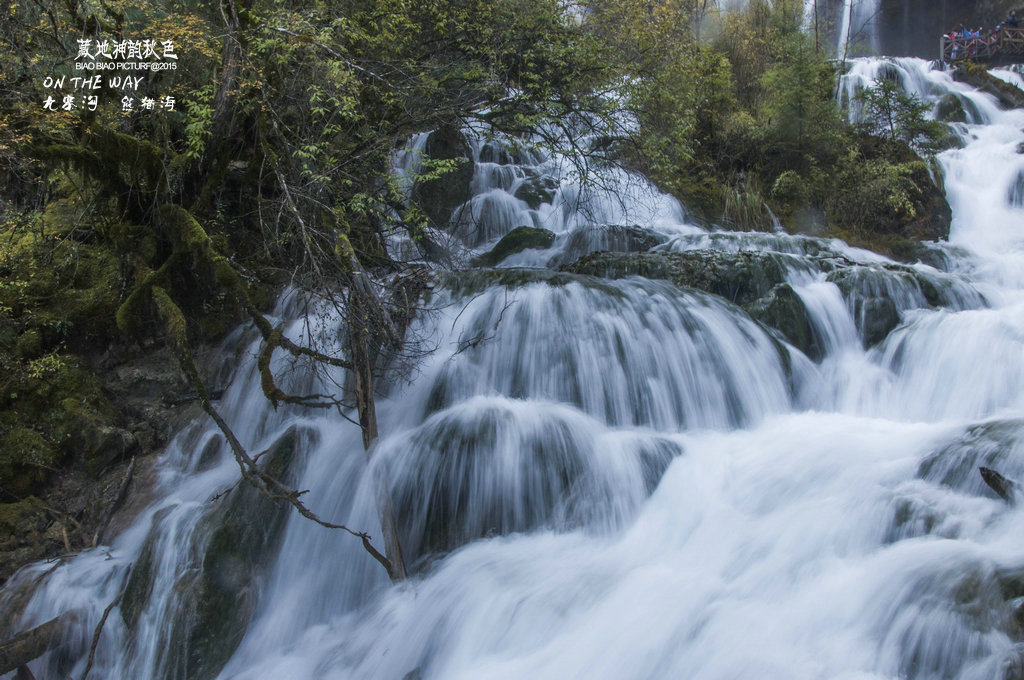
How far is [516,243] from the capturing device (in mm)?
9141

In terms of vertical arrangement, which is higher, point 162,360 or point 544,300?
point 544,300

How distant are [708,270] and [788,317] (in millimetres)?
1096

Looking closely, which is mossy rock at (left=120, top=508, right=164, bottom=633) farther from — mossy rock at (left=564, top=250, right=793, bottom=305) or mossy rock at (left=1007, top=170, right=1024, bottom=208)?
mossy rock at (left=1007, top=170, right=1024, bottom=208)

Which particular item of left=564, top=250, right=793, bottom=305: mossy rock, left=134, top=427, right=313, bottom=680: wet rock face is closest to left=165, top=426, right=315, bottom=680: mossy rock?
left=134, top=427, right=313, bottom=680: wet rock face

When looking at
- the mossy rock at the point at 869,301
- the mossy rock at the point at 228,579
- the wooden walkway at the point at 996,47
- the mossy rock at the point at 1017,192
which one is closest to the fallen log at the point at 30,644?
the mossy rock at the point at 228,579

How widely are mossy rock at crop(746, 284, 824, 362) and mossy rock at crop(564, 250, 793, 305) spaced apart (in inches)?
11.4

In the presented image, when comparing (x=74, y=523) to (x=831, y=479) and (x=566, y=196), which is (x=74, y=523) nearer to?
(x=831, y=479)

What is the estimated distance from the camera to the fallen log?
11.4 feet

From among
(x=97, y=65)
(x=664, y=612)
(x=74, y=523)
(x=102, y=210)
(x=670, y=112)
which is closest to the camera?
(x=664, y=612)

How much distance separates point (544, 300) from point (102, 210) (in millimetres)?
4298

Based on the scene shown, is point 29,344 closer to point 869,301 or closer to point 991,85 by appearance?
point 869,301

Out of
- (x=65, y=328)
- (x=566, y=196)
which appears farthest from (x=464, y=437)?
(x=566, y=196)

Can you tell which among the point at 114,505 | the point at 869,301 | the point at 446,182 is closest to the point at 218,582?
the point at 114,505

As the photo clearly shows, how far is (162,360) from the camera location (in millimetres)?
5984
